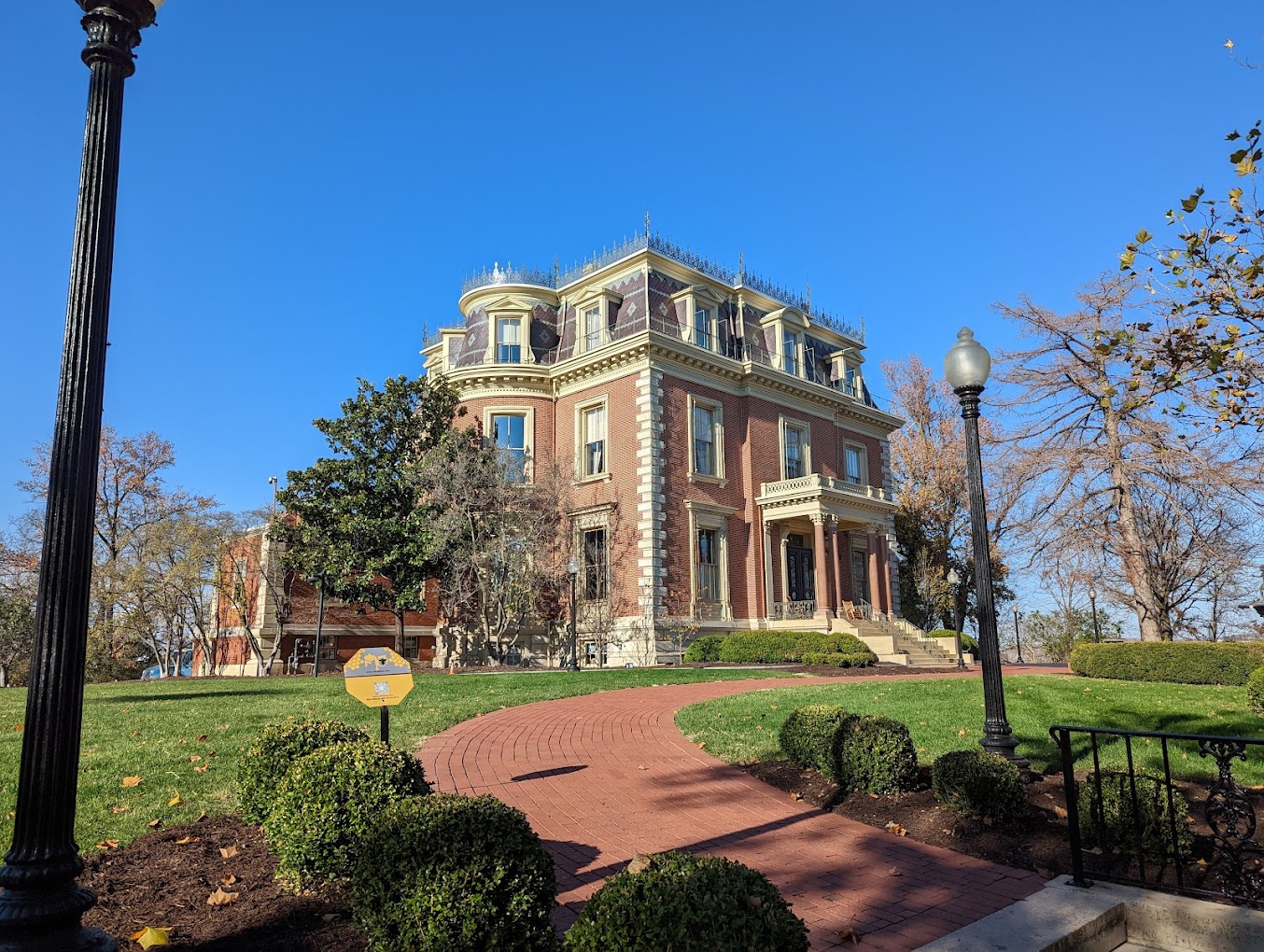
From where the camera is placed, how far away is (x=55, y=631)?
131 inches

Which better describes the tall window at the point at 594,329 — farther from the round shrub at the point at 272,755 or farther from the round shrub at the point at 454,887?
the round shrub at the point at 454,887

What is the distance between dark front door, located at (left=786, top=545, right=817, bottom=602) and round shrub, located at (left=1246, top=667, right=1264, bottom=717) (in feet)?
61.8

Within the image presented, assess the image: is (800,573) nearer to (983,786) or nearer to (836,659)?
(836,659)

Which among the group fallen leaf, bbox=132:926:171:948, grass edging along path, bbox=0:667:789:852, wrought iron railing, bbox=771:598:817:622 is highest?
wrought iron railing, bbox=771:598:817:622

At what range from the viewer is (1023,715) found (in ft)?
37.6

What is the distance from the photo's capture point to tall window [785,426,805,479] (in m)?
32.1

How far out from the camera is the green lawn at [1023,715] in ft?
29.2

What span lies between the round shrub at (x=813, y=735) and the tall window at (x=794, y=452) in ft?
78.3

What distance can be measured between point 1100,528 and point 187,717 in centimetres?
2072

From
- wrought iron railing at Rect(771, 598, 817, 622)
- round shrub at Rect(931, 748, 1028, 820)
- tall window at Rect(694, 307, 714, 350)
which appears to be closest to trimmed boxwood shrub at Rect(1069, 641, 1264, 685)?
wrought iron railing at Rect(771, 598, 817, 622)

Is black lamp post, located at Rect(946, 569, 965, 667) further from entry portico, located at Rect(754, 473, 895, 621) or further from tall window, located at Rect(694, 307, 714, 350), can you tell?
tall window, located at Rect(694, 307, 714, 350)

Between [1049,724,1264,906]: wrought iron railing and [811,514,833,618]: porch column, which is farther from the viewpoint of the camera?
[811,514,833,618]: porch column

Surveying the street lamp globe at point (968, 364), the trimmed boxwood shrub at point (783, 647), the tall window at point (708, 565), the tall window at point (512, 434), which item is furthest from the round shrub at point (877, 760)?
the tall window at point (512, 434)

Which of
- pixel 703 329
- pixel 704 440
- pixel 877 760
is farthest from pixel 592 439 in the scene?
pixel 877 760
